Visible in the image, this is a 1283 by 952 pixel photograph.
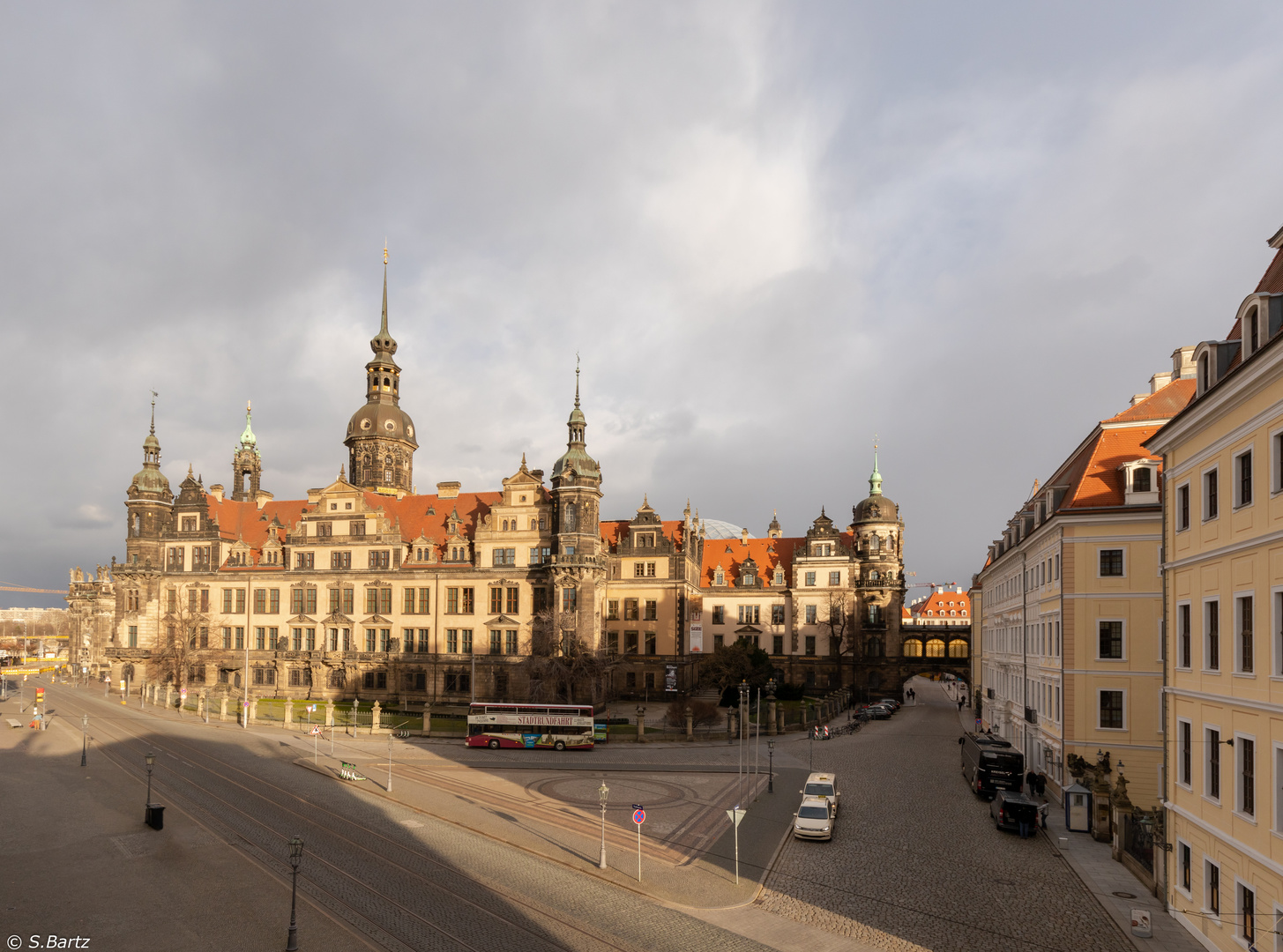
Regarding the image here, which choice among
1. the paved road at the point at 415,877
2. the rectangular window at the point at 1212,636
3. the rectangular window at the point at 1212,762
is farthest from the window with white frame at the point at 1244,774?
the paved road at the point at 415,877

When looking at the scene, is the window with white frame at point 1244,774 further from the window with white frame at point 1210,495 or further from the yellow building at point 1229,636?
the window with white frame at point 1210,495

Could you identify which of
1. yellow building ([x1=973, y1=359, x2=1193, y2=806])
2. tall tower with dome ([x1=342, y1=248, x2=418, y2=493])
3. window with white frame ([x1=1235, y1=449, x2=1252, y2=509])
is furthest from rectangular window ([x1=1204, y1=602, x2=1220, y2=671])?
tall tower with dome ([x1=342, y1=248, x2=418, y2=493])

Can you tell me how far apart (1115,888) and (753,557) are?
7121 centimetres

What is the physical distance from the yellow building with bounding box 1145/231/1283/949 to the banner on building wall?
2404 inches

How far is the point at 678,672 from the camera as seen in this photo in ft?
269

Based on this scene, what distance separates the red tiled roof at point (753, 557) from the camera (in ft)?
314

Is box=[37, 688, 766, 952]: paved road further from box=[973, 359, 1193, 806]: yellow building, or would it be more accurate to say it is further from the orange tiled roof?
the orange tiled roof

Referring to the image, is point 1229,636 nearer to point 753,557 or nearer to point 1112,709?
point 1112,709

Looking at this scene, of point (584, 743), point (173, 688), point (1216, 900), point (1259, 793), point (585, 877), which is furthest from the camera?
point (173, 688)

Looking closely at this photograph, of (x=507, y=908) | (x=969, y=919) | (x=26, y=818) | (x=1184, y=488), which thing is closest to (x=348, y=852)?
(x=507, y=908)

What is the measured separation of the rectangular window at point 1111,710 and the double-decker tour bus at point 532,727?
30166 mm

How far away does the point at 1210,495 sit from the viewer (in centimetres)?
2239

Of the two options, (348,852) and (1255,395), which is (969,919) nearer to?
(1255,395)

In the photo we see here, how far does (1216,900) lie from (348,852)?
87.5ft
